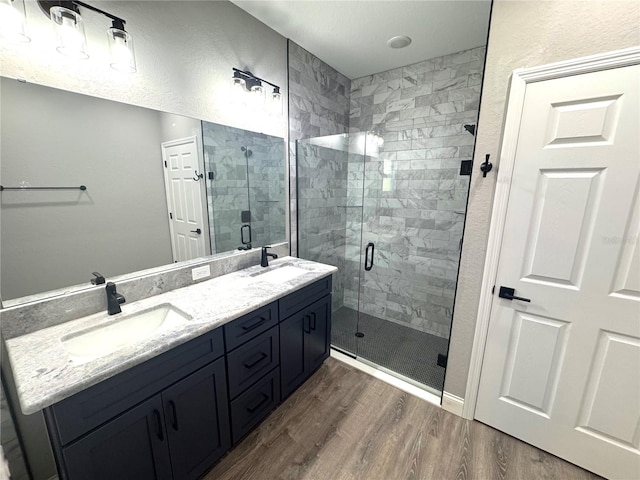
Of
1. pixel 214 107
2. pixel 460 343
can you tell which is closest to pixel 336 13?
pixel 214 107

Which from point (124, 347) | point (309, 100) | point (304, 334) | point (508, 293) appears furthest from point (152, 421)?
point (309, 100)

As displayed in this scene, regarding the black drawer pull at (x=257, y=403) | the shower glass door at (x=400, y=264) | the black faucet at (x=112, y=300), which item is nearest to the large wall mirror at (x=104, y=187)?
the black faucet at (x=112, y=300)

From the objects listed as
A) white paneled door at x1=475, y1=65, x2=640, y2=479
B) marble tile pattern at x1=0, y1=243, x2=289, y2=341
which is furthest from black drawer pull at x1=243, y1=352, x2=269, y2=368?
white paneled door at x1=475, y1=65, x2=640, y2=479

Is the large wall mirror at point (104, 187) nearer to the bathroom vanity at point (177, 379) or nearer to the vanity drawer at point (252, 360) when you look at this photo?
the bathroom vanity at point (177, 379)

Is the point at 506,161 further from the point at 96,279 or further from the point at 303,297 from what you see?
the point at 96,279

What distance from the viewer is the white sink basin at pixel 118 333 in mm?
1196

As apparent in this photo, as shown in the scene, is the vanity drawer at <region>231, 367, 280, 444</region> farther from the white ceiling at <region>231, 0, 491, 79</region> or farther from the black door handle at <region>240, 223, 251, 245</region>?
the white ceiling at <region>231, 0, 491, 79</region>

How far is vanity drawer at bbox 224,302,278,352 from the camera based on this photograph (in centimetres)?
142

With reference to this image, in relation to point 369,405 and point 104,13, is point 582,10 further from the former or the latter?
→ point 369,405

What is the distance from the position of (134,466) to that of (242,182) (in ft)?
5.80

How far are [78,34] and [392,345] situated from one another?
317cm

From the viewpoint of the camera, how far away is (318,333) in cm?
219

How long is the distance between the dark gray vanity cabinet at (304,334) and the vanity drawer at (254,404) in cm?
8

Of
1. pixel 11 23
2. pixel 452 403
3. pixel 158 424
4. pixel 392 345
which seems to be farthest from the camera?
pixel 392 345
